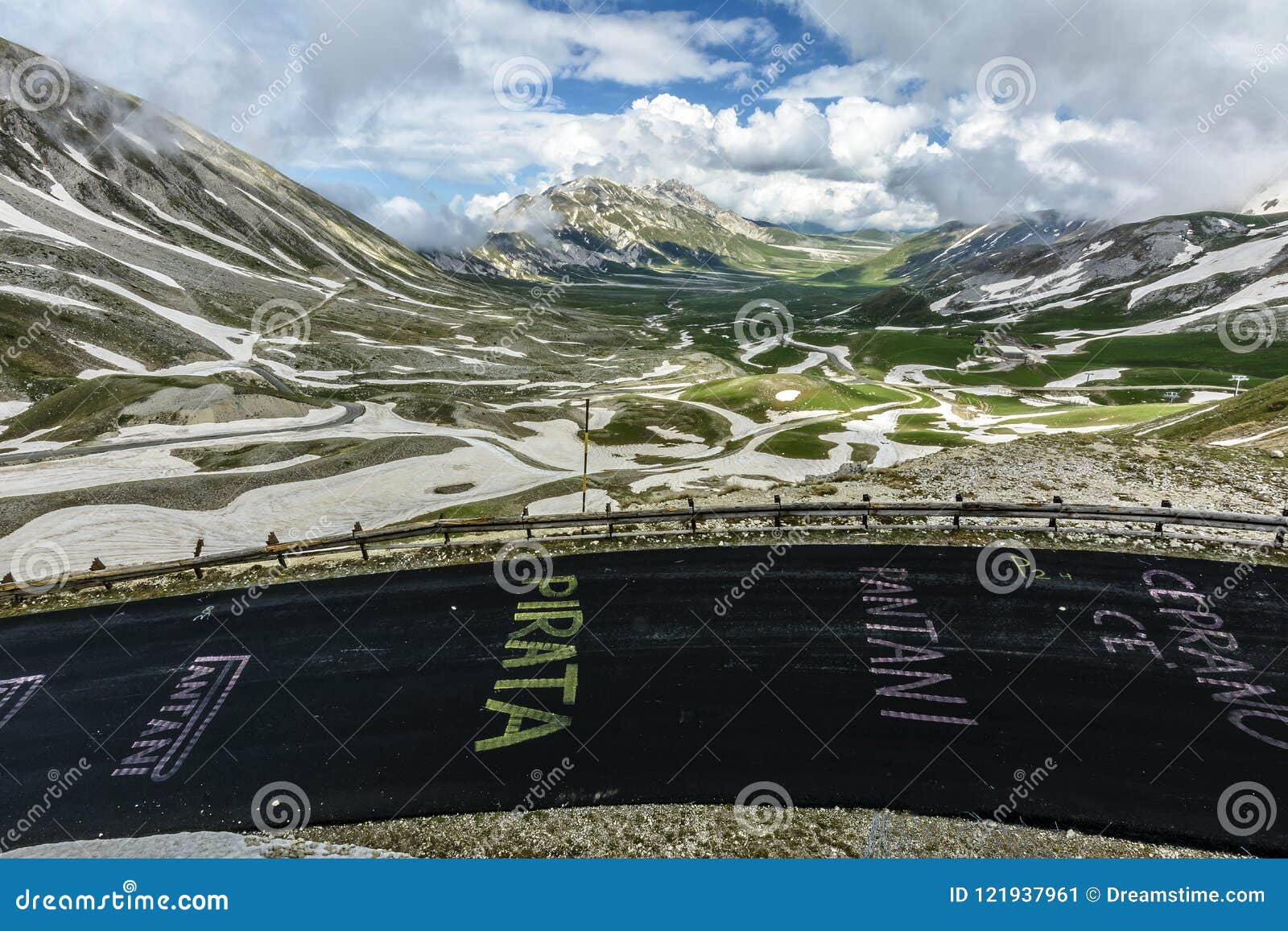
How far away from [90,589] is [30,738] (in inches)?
409

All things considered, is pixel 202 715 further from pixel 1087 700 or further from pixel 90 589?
pixel 1087 700

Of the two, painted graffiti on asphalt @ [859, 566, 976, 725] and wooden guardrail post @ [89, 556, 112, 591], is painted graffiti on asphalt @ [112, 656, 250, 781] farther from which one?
painted graffiti on asphalt @ [859, 566, 976, 725]

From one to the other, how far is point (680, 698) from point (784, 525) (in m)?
12.2

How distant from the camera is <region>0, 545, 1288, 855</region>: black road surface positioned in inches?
559

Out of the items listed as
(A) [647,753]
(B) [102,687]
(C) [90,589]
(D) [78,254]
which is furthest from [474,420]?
(D) [78,254]

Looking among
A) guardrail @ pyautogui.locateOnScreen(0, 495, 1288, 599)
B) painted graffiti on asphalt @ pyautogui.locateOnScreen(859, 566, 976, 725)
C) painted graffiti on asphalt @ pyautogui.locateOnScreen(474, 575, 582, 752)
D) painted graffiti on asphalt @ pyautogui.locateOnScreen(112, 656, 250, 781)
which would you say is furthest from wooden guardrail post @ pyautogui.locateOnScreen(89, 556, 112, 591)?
painted graffiti on asphalt @ pyautogui.locateOnScreen(859, 566, 976, 725)

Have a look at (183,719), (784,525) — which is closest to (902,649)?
(784,525)

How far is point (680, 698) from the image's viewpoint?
17.1m

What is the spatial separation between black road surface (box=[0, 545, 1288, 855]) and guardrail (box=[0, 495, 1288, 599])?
2.31m

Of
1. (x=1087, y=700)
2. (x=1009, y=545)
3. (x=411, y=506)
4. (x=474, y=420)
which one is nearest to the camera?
(x=1087, y=700)

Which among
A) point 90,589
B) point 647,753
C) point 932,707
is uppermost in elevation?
point 90,589

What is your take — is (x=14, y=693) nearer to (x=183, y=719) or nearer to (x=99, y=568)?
(x=183, y=719)

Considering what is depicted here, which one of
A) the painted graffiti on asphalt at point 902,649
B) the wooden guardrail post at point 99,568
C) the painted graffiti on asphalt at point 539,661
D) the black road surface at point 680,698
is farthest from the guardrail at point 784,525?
the painted graffiti on asphalt at point 539,661

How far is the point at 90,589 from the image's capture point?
979 inches
